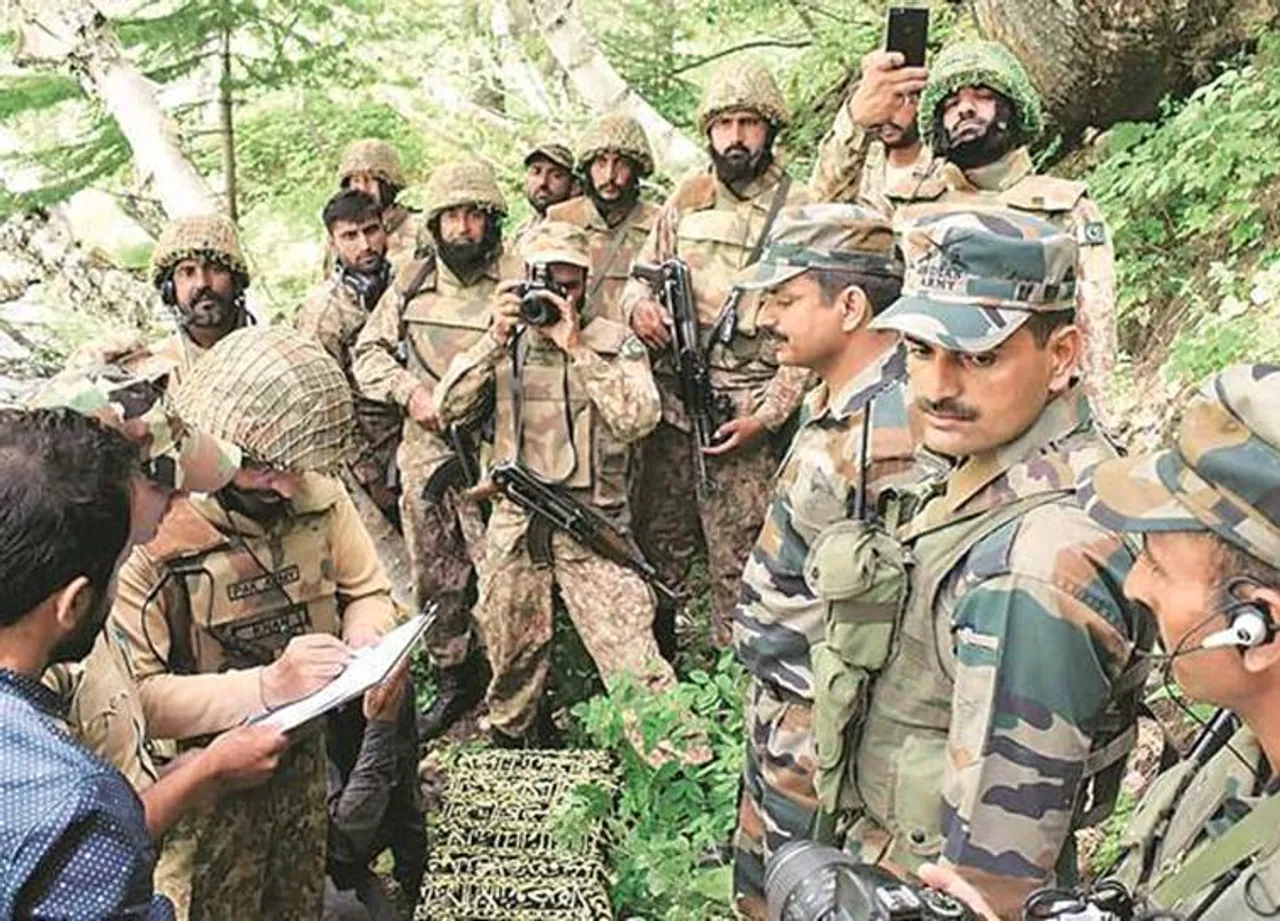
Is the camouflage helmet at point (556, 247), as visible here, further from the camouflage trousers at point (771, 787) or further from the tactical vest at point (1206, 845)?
the tactical vest at point (1206, 845)

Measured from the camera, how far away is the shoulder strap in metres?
1.78

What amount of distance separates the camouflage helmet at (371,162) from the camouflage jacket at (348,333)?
0.72 m

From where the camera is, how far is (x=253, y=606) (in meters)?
3.48

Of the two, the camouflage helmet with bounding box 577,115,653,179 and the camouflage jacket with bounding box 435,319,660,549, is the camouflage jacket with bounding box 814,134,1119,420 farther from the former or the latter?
the camouflage helmet with bounding box 577,115,653,179

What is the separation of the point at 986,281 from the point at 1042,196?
8.01 ft

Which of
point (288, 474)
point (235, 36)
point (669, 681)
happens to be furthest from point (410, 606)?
point (235, 36)

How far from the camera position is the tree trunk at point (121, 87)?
7727 millimetres

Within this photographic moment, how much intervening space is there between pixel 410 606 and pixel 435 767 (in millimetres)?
1130

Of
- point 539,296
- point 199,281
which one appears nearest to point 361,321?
point 199,281

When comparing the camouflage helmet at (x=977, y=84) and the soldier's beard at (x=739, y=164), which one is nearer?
the camouflage helmet at (x=977, y=84)

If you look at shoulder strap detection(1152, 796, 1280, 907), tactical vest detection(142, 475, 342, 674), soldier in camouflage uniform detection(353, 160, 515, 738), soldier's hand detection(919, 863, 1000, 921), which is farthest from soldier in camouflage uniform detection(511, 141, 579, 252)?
shoulder strap detection(1152, 796, 1280, 907)

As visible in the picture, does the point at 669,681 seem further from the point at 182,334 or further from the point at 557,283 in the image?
the point at 182,334

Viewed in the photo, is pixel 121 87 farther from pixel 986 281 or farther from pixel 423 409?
pixel 986 281

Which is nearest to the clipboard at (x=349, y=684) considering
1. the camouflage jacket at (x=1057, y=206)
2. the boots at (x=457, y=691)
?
the camouflage jacket at (x=1057, y=206)
